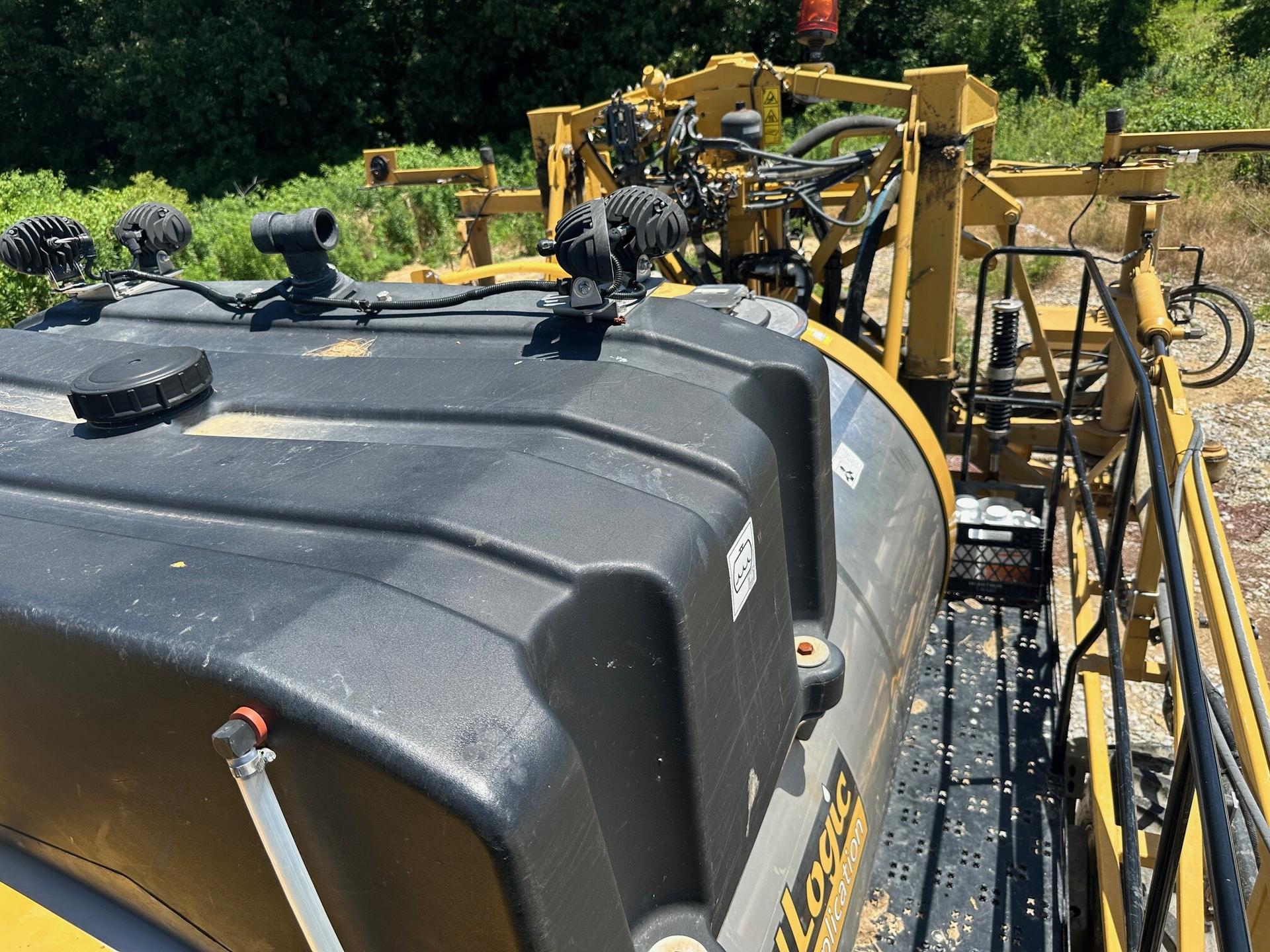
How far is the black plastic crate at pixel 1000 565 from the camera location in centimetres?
368

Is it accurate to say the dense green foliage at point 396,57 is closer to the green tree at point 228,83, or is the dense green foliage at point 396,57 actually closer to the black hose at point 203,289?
the green tree at point 228,83

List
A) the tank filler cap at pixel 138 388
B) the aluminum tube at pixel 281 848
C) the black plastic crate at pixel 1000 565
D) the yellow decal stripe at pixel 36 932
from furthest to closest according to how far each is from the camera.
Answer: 1. the black plastic crate at pixel 1000 565
2. the tank filler cap at pixel 138 388
3. the yellow decal stripe at pixel 36 932
4. the aluminum tube at pixel 281 848

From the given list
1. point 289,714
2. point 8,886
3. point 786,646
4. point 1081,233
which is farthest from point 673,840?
point 1081,233

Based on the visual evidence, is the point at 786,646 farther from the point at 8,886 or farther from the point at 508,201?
the point at 508,201

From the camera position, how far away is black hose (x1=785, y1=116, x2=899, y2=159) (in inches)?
178

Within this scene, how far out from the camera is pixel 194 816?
1.24m

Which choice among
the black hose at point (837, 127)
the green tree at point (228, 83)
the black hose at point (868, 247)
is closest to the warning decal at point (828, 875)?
the black hose at point (868, 247)

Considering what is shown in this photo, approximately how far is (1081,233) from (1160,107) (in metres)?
6.19

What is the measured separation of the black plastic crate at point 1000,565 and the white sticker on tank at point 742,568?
2423 millimetres

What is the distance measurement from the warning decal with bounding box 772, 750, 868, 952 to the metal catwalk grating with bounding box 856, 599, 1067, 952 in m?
0.31

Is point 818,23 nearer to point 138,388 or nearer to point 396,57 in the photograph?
point 138,388

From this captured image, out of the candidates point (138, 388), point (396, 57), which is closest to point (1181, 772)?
point (138, 388)

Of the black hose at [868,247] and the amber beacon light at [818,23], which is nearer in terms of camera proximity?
the black hose at [868,247]

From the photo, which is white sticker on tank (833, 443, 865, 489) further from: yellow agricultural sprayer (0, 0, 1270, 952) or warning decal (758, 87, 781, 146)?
warning decal (758, 87, 781, 146)
